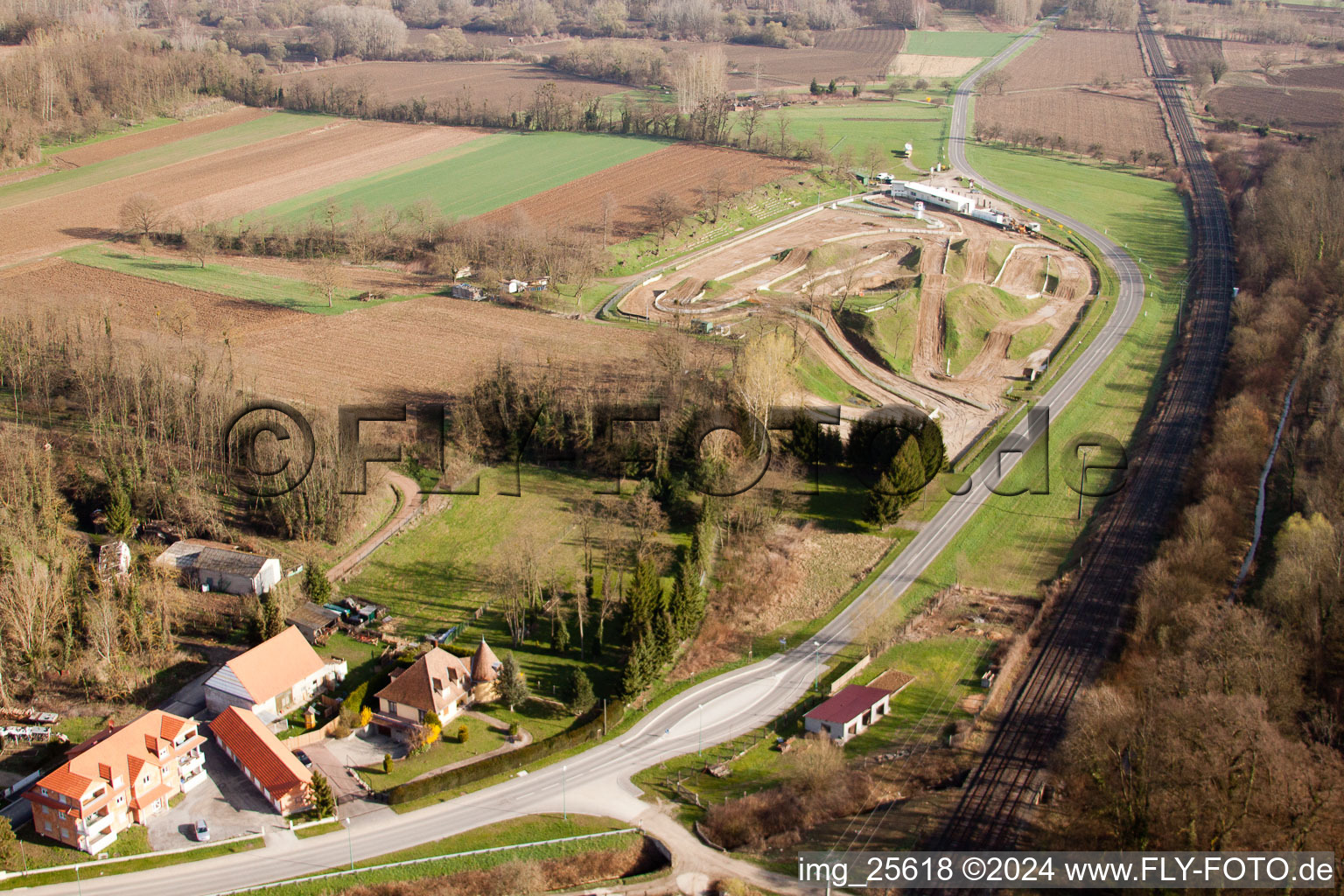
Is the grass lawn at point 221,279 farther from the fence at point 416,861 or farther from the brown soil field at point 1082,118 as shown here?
the brown soil field at point 1082,118

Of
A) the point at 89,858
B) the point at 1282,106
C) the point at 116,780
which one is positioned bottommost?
the point at 89,858

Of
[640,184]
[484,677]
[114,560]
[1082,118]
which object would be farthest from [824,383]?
[1082,118]

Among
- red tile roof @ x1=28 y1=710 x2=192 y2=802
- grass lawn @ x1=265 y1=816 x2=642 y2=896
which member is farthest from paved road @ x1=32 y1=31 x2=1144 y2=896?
red tile roof @ x1=28 y1=710 x2=192 y2=802

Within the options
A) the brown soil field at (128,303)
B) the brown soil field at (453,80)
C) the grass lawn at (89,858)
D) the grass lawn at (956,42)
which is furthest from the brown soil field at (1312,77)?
the grass lawn at (89,858)

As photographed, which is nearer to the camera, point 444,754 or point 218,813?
point 218,813

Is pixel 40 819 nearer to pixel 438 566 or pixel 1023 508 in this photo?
pixel 438 566

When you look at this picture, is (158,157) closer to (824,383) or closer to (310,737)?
(824,383)
